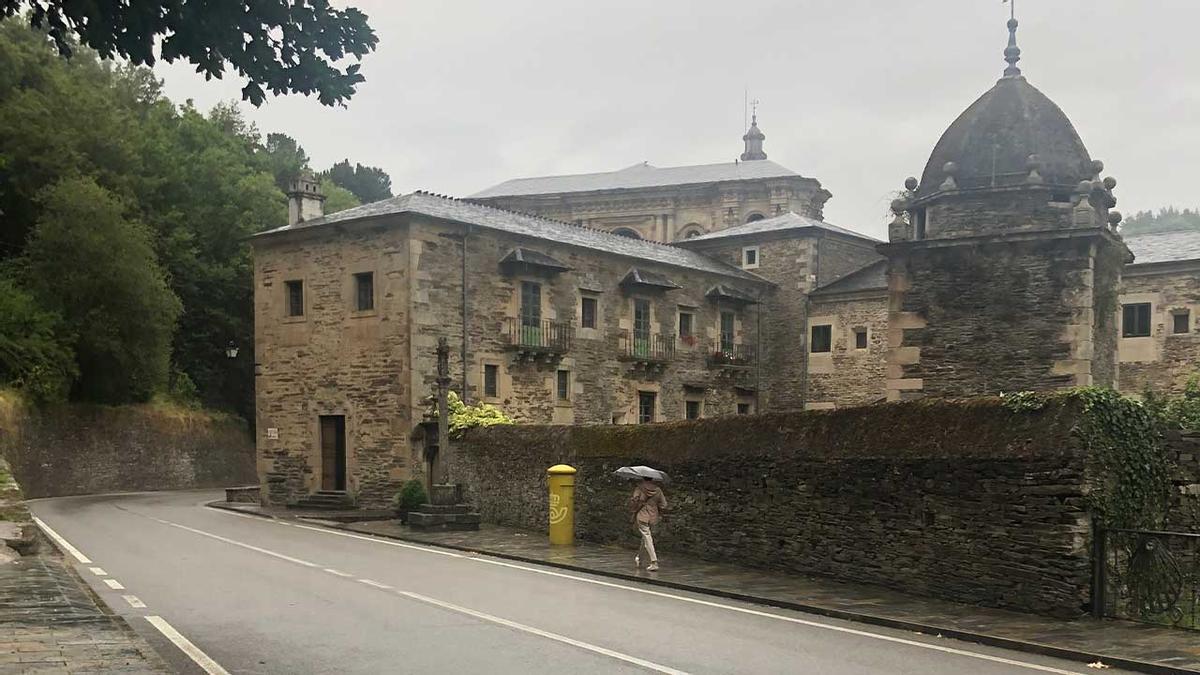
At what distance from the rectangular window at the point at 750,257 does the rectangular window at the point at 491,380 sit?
51.7 feet

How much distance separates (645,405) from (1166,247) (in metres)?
17.8

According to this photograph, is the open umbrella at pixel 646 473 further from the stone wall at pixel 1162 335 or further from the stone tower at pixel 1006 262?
the stone wall at pixel 1162 335

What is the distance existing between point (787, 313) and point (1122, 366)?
13.0 m

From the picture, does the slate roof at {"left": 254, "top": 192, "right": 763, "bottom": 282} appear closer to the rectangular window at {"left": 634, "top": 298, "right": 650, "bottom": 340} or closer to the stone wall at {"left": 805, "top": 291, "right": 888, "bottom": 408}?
the rectangular window at {"left": 634, "top": 298, "right": 650, "bottom": 340}

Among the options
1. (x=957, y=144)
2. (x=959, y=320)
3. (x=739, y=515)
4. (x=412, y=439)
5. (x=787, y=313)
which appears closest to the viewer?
(x=739, y=515)

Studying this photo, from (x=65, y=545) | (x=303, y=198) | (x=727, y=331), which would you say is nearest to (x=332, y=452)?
(x=303, y=198)

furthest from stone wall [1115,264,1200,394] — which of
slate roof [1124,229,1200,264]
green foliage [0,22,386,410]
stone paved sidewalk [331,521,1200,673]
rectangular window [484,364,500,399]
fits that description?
green foliage [0,22,386,410]

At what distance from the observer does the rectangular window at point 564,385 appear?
34562 millimetres

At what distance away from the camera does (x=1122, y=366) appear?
3344 cm

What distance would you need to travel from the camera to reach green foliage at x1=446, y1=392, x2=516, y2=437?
2559cm

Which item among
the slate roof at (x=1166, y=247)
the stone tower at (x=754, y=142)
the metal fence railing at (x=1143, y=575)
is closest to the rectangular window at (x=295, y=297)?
the slate roof at (x=1166, y=247)

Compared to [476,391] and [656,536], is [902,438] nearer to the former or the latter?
[656,536]

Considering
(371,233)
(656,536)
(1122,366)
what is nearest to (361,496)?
(371,233)

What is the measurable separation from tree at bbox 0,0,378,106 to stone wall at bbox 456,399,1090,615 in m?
8.26
